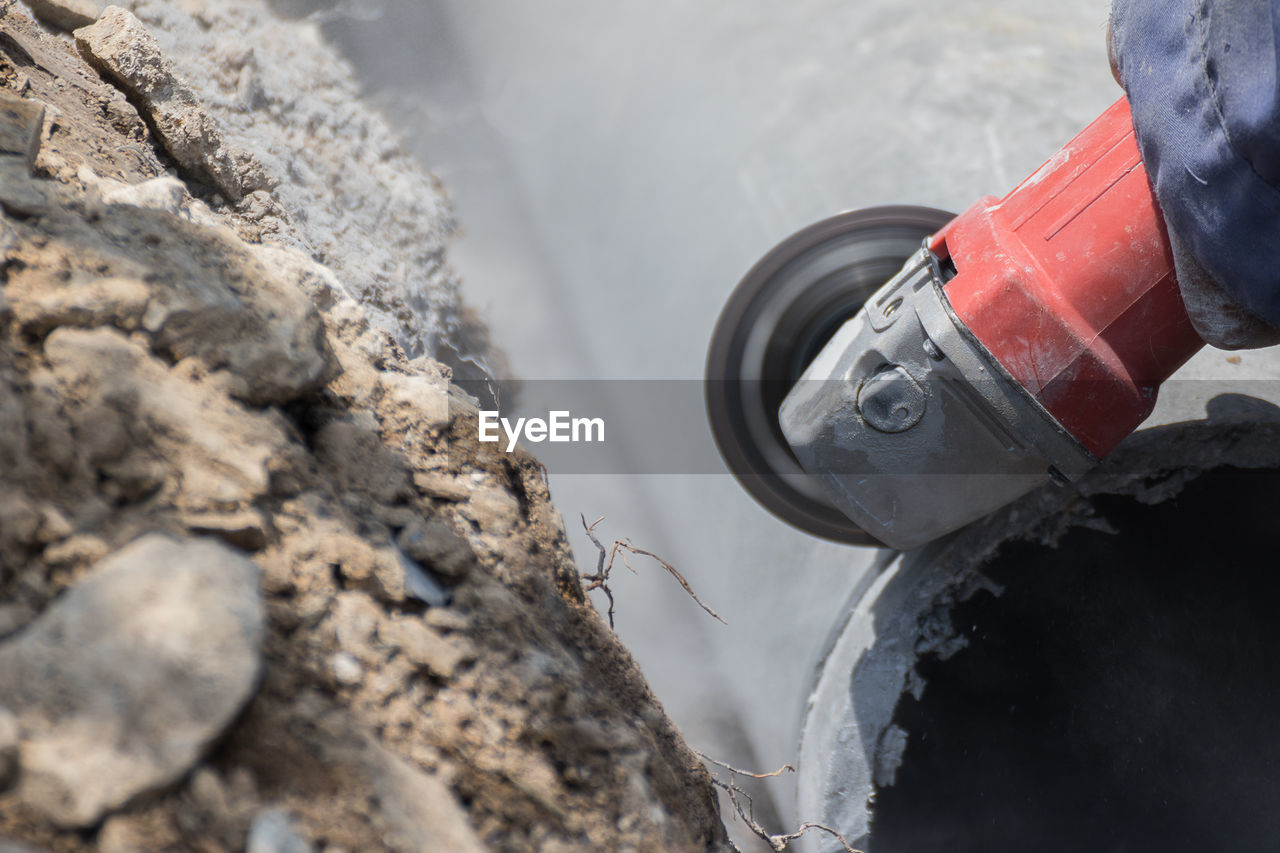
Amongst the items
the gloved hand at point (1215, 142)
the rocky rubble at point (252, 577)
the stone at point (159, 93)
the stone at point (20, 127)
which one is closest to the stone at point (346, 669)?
the rocky rubble at point (252, 577)

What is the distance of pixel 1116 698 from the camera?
3.67 ft

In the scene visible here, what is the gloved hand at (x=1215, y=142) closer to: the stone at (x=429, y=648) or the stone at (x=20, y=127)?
the stone at (x=429, y=648)

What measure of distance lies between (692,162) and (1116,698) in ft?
4.32

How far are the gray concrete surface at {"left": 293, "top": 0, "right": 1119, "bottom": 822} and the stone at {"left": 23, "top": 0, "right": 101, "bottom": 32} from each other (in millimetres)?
773

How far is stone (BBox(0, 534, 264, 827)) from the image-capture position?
1.38 ft

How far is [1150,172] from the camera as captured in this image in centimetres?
85

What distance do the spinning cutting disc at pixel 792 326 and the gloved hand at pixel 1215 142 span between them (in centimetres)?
52

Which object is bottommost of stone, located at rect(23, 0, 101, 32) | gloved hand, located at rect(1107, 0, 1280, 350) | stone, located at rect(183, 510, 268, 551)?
stone, located at rect(183, 510, 268, 551)

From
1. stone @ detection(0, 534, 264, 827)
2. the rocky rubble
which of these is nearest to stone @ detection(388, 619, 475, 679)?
the rocky rubble

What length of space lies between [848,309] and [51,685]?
1236mm

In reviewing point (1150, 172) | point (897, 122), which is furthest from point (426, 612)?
point (897, 122)

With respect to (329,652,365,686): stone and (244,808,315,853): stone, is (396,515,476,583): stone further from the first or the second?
(244,808,315,853): stone

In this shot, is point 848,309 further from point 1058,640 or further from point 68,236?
point 68,236

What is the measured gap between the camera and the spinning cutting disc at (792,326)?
137cm
